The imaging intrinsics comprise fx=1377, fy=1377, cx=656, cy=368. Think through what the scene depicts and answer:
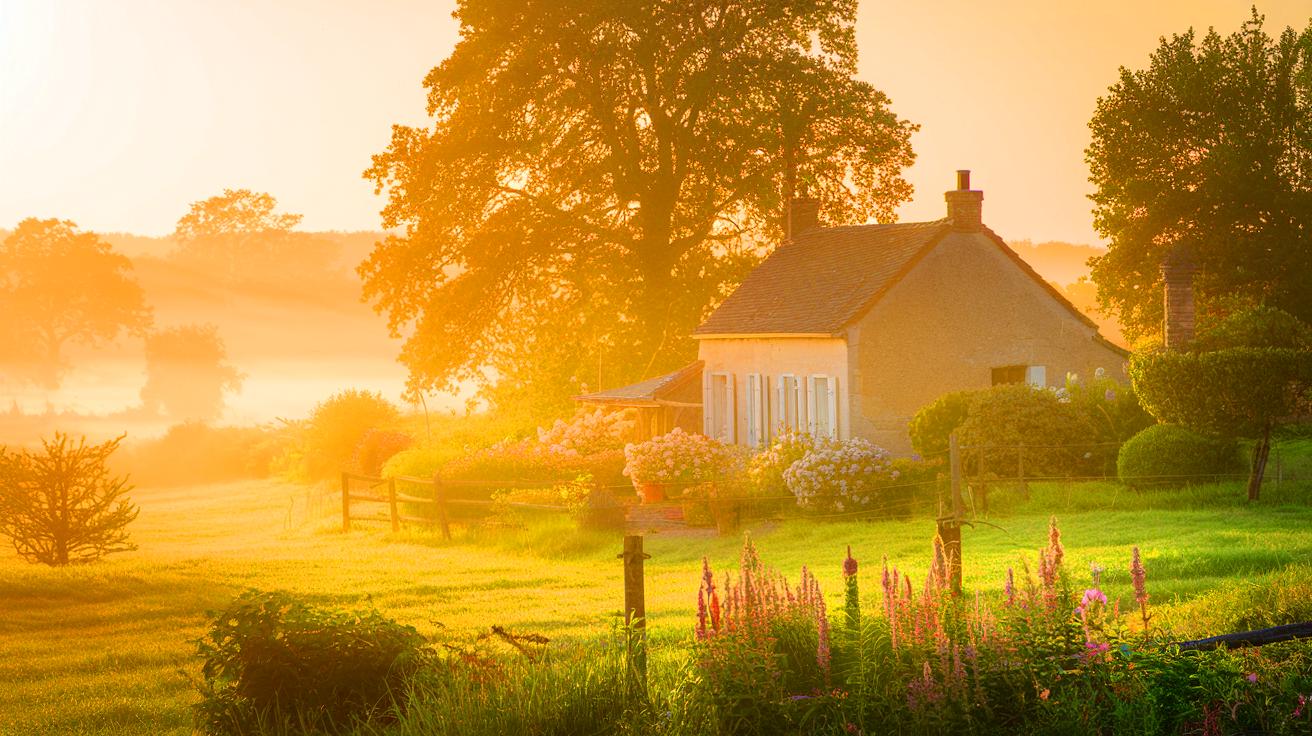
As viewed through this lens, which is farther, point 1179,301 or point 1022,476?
point 1179,301

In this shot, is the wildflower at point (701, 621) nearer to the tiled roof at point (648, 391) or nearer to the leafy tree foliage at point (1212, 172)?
the tiled roof at point (648, 391)

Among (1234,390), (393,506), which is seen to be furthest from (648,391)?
(1234,390)

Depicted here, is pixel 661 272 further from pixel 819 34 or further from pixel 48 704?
pixel 48 704

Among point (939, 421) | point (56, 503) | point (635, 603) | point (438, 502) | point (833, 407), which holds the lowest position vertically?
point (635, 603)

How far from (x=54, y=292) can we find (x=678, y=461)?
7434 cm

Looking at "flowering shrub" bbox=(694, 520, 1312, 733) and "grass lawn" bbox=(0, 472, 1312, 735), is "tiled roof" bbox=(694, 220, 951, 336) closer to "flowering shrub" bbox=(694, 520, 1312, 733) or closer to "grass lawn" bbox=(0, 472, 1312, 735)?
"grass lawn" bbox=(0, 472, 1312, 735)

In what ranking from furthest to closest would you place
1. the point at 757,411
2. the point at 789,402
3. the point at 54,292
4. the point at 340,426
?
the point at 54,292 < the point at 340,426 < the point at 757,411 < the point at 789,402

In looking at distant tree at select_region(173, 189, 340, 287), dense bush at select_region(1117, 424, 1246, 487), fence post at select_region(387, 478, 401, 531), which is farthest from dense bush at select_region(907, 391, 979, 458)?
distant tree at select_region(173, 189, 340, 287)

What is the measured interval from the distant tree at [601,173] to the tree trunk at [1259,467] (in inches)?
760

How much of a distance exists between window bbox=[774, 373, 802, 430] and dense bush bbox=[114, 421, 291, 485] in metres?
28.0

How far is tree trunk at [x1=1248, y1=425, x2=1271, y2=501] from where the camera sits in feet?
73.9

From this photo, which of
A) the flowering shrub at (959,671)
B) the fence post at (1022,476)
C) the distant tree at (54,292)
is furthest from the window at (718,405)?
the distant tree at (54,292)

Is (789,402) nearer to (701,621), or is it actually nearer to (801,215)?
(801,215)

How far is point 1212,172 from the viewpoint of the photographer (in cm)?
4066
